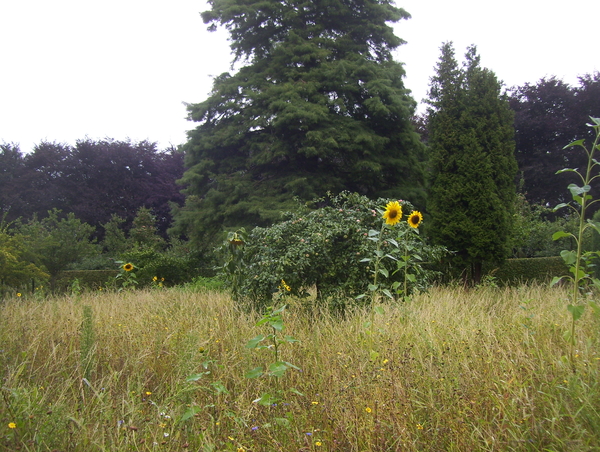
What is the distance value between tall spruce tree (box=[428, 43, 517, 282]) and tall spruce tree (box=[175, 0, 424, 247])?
1645mm

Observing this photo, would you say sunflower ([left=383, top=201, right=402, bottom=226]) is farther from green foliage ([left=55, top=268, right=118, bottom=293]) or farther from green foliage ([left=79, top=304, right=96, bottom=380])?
green foliage ([left=55, top=268, right=118, bottom=293])

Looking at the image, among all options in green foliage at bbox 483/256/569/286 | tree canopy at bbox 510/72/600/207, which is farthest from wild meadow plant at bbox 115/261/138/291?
tree canopy at bbox 510/72/600/207

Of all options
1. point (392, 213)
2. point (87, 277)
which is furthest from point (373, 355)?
point (87, 277)

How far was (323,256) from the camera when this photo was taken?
489 centimetres

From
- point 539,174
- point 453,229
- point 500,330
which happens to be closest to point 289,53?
point 453,229

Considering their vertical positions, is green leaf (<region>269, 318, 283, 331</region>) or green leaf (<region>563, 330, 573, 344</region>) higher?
green leaf (<region>269, 318, 283, 331</region>)

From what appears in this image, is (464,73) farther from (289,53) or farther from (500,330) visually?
(500,330)

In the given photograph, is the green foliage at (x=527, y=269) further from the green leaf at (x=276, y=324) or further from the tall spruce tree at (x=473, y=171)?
the green leaf at (x=276, y=324)

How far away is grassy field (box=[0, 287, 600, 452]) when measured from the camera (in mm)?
2072

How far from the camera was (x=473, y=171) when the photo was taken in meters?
→ 8.64

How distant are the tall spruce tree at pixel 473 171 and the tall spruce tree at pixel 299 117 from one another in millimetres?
1645

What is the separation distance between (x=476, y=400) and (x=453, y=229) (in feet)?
21.8

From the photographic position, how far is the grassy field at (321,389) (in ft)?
6.80

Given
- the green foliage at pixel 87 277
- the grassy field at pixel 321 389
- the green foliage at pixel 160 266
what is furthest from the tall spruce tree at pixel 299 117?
the grassy field at pixel 321 389
